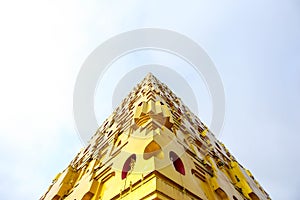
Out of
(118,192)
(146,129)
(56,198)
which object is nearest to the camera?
(118,192)

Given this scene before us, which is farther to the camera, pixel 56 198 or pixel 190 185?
pixel 56 198

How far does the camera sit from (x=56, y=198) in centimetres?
686

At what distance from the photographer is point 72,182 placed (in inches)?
306

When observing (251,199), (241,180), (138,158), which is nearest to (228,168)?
(241,180)

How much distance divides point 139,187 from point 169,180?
0.59 metres

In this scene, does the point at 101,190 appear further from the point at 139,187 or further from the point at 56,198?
the point at 56,198

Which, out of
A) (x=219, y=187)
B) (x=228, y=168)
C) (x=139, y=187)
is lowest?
(x=139, y=187)

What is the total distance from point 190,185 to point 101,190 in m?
2.39

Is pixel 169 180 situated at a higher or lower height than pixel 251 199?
lower

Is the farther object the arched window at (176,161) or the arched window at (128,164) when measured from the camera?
the arched window at (176,161)

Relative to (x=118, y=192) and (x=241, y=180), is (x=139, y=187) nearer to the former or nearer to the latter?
(x=118, y=192)

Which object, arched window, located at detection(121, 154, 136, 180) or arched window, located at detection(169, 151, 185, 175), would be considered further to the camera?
arched window, located at detection(169, 151, 185, 175)

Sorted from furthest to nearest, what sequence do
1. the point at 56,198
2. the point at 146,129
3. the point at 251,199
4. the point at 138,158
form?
1. the point at 251,199
2. the point at 56,198
3. the point at 146,129
4. the point at 138,158

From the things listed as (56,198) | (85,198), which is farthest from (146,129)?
(56,198)
